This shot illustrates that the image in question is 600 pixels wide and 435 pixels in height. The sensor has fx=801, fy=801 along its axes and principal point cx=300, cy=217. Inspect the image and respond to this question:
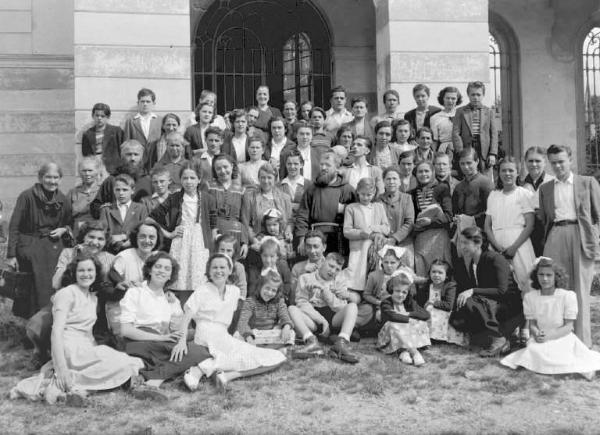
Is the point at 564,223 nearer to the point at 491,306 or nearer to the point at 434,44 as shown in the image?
the point at 491,306

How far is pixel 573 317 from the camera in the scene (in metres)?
7.05

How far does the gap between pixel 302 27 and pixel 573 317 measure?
9427 mm

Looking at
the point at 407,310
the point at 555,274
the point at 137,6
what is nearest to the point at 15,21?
the point at 137,6

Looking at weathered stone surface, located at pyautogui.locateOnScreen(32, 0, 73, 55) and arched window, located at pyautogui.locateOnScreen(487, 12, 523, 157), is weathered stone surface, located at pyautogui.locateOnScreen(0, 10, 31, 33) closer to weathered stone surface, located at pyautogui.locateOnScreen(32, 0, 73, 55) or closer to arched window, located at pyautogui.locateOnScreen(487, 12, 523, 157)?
weathered stone surface, located at pyautogui.locateOnScreen(32, 0, 73, 55)

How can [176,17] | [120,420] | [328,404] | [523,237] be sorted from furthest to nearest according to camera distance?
[176,17]
[523,237]
[328,404]
[120,420]

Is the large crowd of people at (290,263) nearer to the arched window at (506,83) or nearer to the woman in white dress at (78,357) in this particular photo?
the woman in white dress at (78,357)

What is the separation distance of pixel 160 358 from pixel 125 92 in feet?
17.4

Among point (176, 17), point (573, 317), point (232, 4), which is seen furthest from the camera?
point (232, 4)

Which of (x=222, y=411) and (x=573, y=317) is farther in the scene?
(x=573, y=317)

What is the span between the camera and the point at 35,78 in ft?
43.7

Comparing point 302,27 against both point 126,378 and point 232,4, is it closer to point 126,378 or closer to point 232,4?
point 232,4

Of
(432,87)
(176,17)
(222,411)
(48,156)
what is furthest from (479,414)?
(48,156)

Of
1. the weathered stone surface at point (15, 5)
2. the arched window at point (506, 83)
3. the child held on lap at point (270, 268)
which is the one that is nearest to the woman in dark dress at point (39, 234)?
the child held on lap at point (270, 268)

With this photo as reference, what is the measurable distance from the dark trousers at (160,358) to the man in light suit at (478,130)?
176 inches
